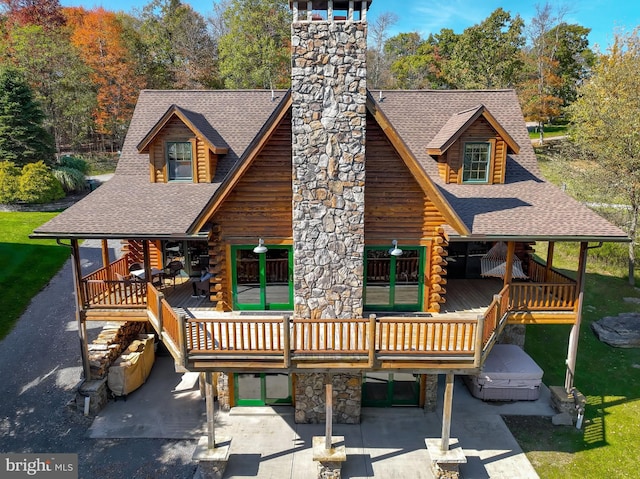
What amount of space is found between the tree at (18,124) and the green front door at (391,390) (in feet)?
106

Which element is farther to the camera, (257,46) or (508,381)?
(257,46)

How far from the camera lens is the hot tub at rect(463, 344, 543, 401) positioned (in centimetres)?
1353

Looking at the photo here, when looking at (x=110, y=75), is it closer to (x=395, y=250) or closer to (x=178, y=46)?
(x=178, y=46)

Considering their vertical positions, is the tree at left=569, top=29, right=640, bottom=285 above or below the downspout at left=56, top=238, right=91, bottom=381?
above

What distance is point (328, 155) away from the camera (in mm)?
10539

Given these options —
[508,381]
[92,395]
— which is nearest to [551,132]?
[508,381]

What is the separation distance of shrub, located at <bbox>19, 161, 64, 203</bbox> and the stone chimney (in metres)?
27.8

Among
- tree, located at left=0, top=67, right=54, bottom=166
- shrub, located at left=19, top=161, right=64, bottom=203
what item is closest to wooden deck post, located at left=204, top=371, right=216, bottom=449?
shrub, located at left=19, top=161, right=64, bottom=203

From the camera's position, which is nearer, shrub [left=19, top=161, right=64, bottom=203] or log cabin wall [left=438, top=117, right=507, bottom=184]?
log cabin wall [left=438, top=117, right=507, bottom=184]

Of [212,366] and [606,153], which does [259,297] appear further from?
[606,153]

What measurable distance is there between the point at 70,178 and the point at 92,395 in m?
26.4

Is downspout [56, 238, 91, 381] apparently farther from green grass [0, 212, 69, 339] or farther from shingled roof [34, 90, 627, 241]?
green grass [0, 212, 69, 339]

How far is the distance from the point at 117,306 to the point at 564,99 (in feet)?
183

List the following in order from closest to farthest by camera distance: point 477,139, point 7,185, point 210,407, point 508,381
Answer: point 210,407, point 508,381, point 477,139, point 7,185
